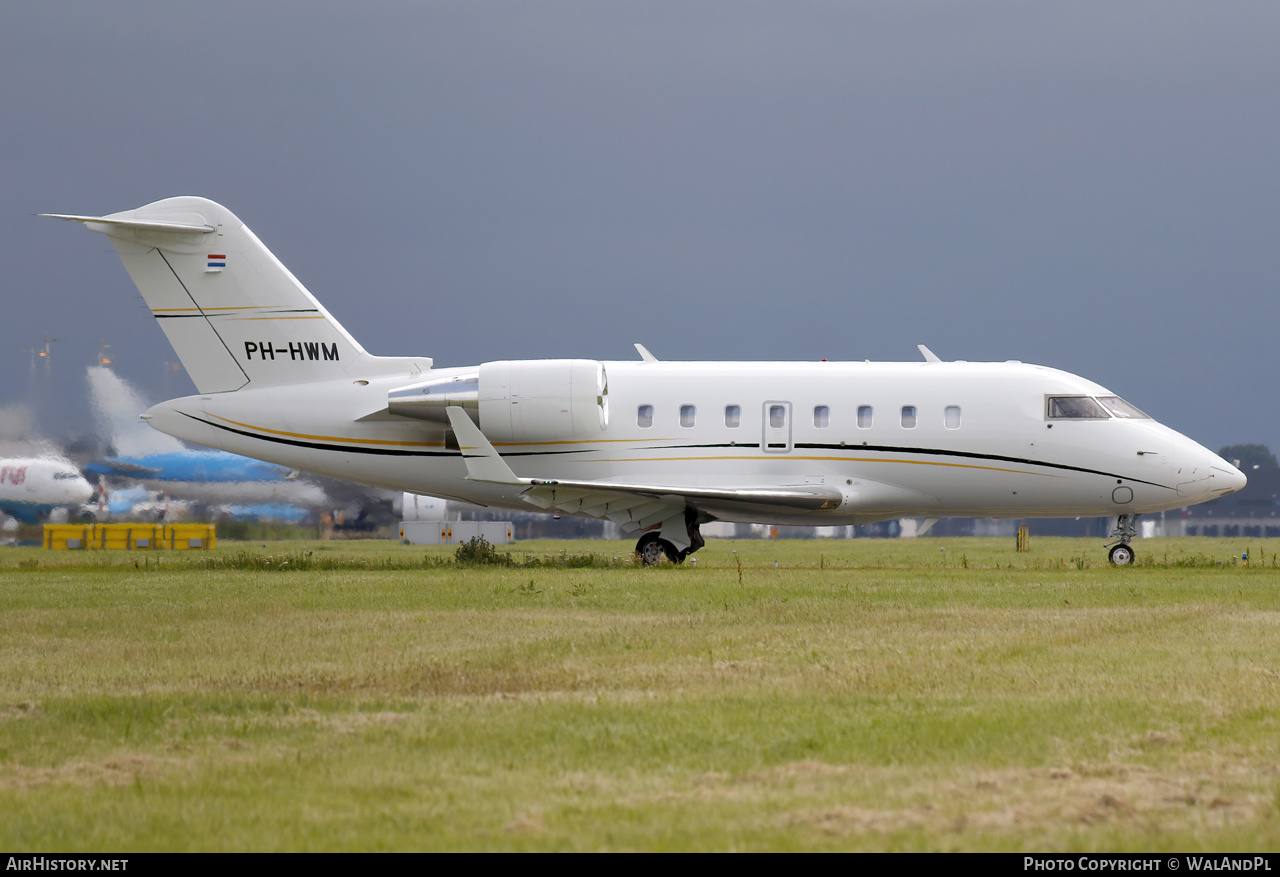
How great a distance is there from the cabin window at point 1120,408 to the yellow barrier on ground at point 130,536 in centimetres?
2328

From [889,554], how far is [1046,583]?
1608 cm

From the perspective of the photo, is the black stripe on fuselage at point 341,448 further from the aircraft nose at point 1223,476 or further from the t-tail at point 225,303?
the aircraft nose at point 1223,476

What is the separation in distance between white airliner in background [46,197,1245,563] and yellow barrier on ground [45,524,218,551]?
11.8m

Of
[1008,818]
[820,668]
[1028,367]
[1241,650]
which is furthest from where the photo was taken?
[1028,367]

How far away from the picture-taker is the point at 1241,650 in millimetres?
11297

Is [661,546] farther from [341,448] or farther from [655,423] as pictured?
[341,448]

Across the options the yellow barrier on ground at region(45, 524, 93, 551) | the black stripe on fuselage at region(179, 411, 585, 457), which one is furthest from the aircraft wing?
the yellow barrier on ground at region(45, 524, 93, 551)

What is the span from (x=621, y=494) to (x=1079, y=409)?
8834 millimetres

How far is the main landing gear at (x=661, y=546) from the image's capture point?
81.7 feet

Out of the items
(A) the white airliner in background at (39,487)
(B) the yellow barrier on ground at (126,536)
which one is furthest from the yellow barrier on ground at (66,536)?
(B) the yellow barrier on ground at (126,536)

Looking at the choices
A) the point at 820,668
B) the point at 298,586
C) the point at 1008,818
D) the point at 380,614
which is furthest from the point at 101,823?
the point at 298,586

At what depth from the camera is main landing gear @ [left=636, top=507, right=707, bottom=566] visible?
81.7 ft

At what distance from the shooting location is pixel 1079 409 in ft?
81.0

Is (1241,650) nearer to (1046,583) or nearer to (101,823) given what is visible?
(1046,583)
